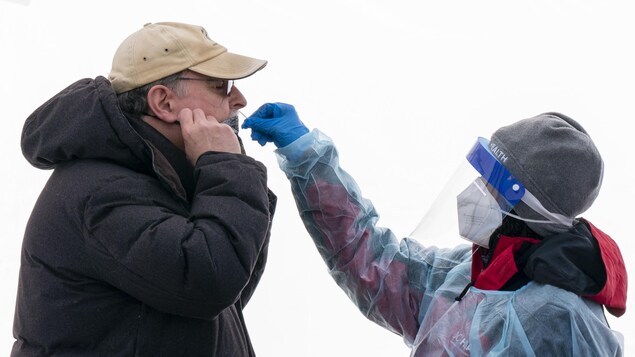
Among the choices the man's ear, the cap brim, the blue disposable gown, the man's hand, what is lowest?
the blue disposable gown

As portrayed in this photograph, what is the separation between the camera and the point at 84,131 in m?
1.16

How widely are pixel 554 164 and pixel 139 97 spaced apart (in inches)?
28.7

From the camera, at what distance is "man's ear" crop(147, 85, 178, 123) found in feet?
4.08

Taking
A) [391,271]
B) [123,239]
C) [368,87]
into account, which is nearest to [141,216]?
[123,239]

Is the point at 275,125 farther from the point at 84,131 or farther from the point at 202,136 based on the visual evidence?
the point at 84,131

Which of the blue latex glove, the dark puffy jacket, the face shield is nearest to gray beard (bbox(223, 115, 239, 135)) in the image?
the blue latex glove

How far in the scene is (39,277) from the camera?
117cm

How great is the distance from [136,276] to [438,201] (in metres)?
0.65

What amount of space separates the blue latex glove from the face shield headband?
1.17 ft

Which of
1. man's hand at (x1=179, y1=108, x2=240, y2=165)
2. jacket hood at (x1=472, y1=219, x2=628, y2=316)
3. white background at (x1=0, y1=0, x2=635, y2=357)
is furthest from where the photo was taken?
white background at (x1=0, y1=0, x2=635, y2=357)

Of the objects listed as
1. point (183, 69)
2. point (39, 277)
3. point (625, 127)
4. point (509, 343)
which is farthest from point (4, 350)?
point (625, 127)

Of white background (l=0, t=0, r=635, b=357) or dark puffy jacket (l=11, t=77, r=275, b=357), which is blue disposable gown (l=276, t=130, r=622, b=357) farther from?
white background (l=0, t=0, r=635, b=357)

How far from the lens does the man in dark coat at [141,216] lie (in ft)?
3.62

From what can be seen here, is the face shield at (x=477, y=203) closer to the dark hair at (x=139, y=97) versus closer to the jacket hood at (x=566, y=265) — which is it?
the jacket hood at (x=566, y=265)
